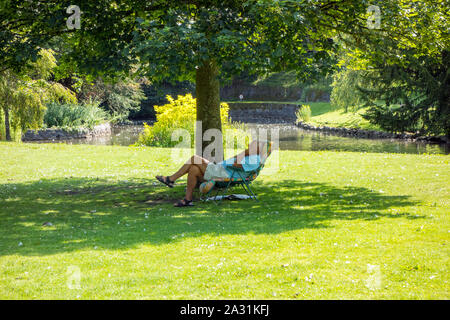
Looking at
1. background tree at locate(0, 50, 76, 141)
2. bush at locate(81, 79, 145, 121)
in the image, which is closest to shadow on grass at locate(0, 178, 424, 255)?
background tree at locate(0, 50, 76, 141)

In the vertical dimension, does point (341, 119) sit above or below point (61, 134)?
above

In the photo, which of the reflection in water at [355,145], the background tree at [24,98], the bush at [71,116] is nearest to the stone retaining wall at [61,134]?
the bush at [71,116]

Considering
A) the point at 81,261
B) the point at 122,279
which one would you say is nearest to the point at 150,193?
the point at 81,261

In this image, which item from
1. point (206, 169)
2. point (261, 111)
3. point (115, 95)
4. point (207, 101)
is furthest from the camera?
point (261, 111)

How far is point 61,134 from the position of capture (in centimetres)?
3269

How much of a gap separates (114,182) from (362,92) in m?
21.5

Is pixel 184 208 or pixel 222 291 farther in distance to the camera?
pixel 184 208

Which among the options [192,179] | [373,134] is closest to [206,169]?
[192,179]

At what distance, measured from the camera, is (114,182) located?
39.0 feet

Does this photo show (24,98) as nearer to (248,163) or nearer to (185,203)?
(185,203)

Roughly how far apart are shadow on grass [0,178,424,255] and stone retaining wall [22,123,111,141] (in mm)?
20564

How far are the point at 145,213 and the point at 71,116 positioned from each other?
28.5 metres

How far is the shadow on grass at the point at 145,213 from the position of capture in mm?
6555
